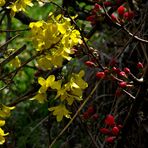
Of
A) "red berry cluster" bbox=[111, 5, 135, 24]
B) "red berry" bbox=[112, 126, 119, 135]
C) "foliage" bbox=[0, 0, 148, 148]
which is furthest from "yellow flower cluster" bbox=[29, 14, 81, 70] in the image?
"red berry" bbox=[112, 126, 119, 135]

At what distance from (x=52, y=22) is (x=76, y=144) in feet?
4.91

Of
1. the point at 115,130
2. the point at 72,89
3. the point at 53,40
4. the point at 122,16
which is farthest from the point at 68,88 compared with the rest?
the point at 122,16

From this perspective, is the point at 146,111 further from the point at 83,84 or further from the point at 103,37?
the point at 83,84

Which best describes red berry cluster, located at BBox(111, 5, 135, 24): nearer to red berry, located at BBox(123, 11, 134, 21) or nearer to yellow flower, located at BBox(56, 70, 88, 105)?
red berry, located at BBox(123, 11, 134, 21)

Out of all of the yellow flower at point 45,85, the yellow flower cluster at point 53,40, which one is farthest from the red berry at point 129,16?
the yellow flower at point 45,85

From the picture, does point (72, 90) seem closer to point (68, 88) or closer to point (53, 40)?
point (68, 88)

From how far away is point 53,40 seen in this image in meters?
1.97

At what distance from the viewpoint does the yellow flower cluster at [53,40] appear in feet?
Answer: 6.46

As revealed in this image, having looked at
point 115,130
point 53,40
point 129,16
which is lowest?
point 115,130

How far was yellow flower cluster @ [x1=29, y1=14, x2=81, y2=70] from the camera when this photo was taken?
1969 millimetres

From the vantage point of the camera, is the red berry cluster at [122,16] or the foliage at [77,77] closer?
the foliage at [77,77]

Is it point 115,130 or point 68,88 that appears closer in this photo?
point 68,88

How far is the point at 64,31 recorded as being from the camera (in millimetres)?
1954

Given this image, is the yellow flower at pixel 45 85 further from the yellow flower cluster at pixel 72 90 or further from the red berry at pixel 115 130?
the red berry at pixel 115 130
